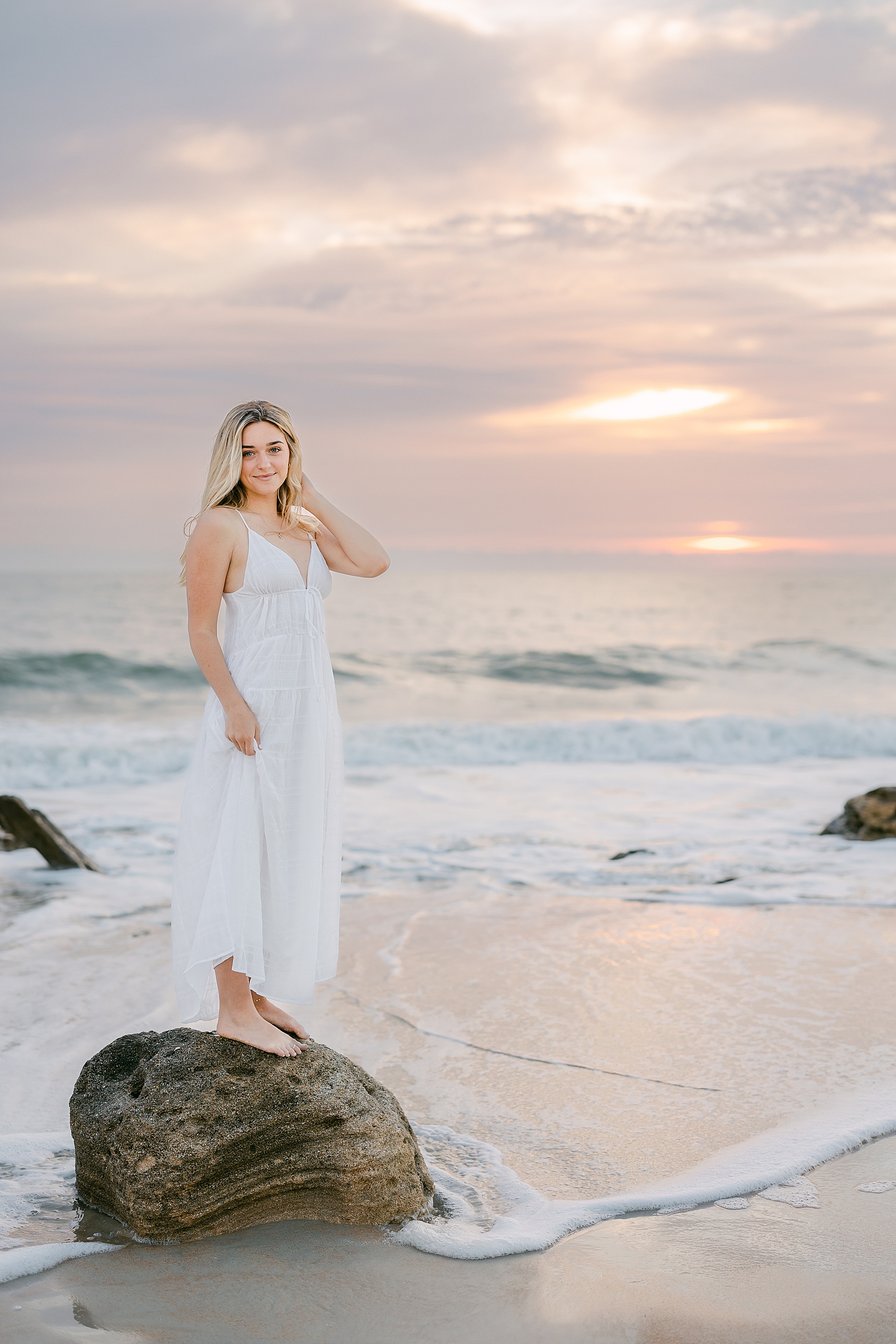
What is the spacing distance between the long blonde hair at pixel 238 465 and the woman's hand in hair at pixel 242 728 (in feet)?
1.56

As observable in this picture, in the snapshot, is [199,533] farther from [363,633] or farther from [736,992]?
[363,633]

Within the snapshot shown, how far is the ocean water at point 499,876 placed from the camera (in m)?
3.95

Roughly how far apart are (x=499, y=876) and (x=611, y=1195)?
4879 mm

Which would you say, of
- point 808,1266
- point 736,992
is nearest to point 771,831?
point 736,992

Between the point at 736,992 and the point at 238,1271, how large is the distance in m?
3.31

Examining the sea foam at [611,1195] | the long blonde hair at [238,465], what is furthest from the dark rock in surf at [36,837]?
the long blonde hair at [238,465]

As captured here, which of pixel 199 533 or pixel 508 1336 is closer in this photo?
pixel 508 1336

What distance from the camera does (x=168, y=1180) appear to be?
3264mm

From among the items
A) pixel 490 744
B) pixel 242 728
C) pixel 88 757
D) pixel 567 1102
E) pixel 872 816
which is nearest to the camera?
pixel 242 728

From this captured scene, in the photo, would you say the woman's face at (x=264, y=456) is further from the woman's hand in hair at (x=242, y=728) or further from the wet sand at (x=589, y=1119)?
the wet sand at (x=589, y=1119)

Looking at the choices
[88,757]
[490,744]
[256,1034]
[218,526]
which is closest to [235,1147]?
[256,1034]

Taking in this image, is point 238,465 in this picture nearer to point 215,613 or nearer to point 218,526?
point 218,526

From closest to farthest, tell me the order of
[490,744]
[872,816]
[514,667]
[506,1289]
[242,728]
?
1. [506,1289]
2. [242,728]
3. [872,816]
4. [490,744]
5. [514,667]

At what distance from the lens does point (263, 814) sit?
3.52 metres
